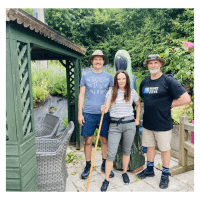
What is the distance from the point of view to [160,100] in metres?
2.72

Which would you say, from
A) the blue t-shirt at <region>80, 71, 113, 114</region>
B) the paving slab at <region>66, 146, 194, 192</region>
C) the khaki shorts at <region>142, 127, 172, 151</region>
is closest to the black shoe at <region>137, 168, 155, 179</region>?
the paving slab at <region>66, 146, 194, 192</region>

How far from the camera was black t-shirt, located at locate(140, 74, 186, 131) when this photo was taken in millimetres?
2680

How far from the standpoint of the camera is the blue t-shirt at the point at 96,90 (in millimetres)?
2980

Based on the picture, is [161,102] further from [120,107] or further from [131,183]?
[131,183]

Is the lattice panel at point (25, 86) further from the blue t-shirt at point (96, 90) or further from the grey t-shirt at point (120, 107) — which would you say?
the grey t-shirt at point (120, 107)

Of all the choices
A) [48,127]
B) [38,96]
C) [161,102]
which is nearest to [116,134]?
[161,102]

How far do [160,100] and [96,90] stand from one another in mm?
1070

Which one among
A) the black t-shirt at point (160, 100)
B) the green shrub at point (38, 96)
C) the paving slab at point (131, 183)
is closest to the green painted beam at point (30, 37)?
the black t-shirt at point (160, 100)

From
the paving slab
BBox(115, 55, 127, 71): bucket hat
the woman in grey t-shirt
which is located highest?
BBox(115, 55, 127, 71): bucket hat

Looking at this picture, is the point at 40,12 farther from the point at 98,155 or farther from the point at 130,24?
the point at 98,155

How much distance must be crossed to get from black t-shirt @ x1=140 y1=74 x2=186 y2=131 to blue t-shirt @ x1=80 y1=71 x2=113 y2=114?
2.31 ft

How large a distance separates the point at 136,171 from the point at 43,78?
6492mm

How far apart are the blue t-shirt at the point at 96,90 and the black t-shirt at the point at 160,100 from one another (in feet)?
2.31

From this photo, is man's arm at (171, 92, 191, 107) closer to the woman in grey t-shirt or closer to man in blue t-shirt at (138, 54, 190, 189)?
man in blue t-shirt at (138, 54, 190, 189)
